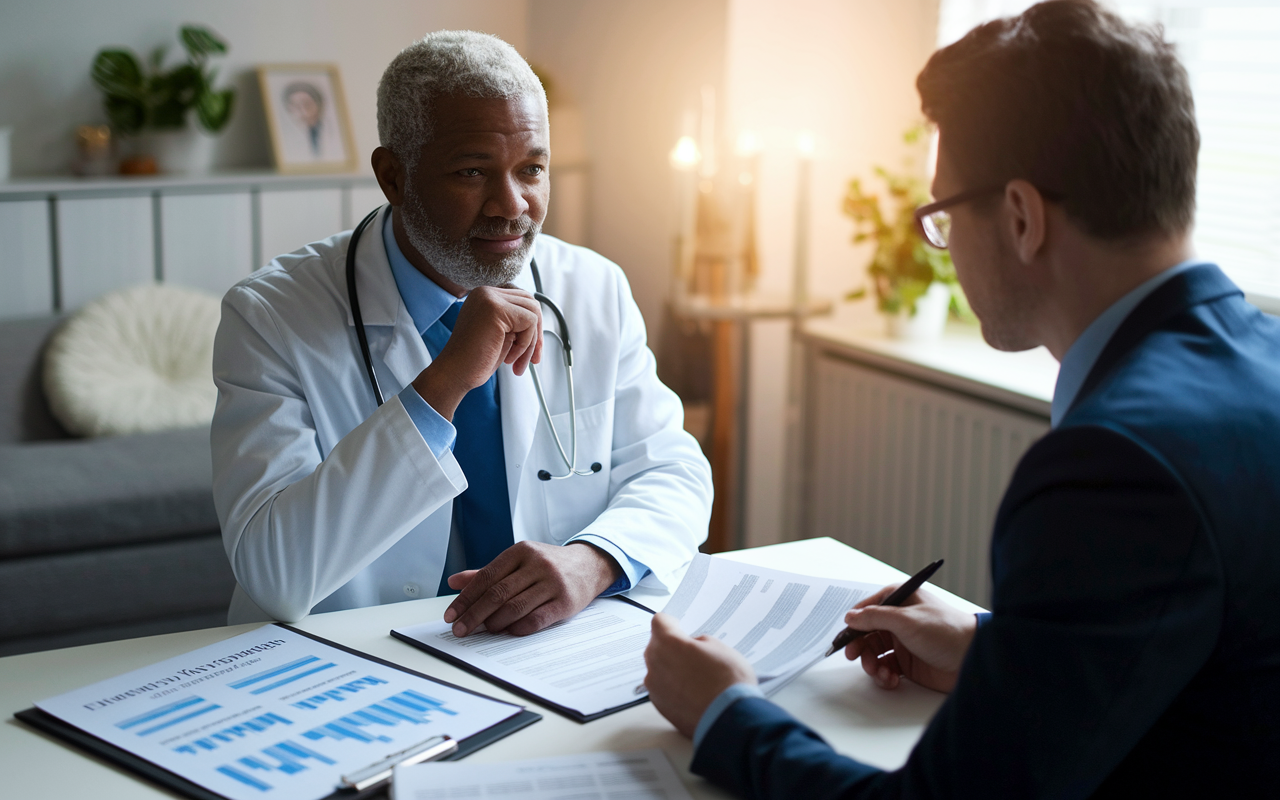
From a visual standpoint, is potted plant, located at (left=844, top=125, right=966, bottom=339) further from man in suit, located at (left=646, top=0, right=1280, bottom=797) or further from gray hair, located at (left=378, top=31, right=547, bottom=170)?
man in suit, located at (left=646, top=0, right=1280, bottom=797)

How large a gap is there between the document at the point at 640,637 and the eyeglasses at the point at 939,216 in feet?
1.30

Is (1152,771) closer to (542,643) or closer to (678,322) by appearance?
(542,643)

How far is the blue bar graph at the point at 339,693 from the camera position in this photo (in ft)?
3.14

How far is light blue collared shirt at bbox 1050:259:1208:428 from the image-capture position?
0.81m

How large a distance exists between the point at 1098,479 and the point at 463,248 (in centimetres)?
97

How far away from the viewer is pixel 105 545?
8.52 ft

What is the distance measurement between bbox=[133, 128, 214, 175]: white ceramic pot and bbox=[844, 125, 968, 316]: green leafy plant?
2.19 m

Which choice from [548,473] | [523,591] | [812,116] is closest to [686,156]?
[812,116]

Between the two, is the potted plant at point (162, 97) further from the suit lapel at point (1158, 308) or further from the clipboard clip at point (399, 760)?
the suit lapel at point (1158, 308)

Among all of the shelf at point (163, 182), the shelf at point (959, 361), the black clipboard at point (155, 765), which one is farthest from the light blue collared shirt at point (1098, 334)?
the shelf at point (163, 182)

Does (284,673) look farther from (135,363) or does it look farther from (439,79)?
(135,363)

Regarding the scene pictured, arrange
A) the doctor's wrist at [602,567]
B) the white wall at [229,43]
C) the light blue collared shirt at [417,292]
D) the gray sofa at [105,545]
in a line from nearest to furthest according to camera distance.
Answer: the doctor's wrist at [602,567] < the light blue collared shirt at [417,292] < the gray sofa at [105,545] < the white wall at [229,43]

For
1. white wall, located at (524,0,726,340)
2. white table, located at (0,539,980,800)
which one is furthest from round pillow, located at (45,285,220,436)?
white table, located at (0,539,980,800)

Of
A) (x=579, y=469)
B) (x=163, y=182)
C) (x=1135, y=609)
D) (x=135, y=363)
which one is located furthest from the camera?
(x=163, y=182)
